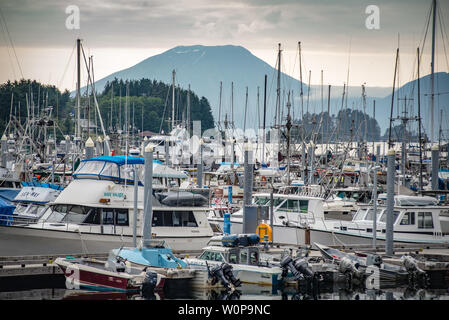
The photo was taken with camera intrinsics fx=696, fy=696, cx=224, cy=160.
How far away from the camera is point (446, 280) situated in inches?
1028

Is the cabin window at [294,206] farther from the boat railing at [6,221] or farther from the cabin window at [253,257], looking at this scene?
the boat railing at [6,221]

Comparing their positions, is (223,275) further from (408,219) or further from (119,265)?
(408,219)

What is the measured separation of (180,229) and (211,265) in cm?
598

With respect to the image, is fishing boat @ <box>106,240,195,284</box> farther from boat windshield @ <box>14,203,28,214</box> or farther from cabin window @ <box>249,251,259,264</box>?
boat windshield @ <box>14,203,28,214</box>

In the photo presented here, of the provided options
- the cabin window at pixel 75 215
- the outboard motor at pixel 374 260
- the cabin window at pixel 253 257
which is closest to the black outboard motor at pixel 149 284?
the cabin window at pixel 253 257

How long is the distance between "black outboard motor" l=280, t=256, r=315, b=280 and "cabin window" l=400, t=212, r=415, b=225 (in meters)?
8.86

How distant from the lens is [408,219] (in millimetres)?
31094

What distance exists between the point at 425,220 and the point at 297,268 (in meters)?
9.92

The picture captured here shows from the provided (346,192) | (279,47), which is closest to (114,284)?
(346,192)

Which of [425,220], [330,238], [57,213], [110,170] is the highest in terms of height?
[110,170]

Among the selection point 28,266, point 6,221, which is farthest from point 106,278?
point 6,221

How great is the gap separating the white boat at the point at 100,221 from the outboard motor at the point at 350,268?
631cm

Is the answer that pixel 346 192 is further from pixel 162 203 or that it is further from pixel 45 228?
pixel 45 228

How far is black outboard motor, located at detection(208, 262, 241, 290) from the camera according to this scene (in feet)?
75.2
